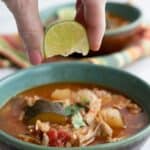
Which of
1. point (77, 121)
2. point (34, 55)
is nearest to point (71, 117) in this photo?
point (77, 121)

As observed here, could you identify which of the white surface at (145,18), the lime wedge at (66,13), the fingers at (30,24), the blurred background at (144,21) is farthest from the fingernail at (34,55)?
the lime wedge at (66,13)

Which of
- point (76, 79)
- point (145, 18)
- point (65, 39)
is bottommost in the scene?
point (145, 18)

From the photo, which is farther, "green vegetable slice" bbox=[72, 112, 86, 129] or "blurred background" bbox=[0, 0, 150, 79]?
"blurred background" bbox=[0, 0, 150, 79]

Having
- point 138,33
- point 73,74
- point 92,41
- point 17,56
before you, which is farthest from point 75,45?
point 138,33

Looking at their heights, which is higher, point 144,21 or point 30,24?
point 30,24

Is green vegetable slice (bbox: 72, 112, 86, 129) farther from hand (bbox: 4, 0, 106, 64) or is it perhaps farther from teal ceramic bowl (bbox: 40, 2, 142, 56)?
teal ceramic bowl (bbox: 40, 2, 142, 56)

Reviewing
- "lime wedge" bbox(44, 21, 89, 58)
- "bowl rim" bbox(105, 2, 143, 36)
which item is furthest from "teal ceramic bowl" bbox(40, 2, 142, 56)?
"lime wedge" bbox(44, 21, 89, 58)

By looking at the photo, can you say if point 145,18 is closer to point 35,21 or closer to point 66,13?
point 66,13

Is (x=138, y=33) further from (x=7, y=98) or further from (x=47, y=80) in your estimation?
(x=7, y=98)
